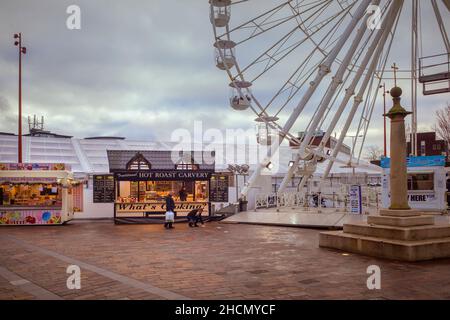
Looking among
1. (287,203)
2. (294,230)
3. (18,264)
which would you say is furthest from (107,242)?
(287,203)

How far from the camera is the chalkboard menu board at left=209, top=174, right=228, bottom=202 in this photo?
23.9 meters

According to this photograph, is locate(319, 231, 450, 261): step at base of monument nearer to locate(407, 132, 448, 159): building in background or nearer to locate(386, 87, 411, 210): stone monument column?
locate(386, 87, 411, 210): stone monument column

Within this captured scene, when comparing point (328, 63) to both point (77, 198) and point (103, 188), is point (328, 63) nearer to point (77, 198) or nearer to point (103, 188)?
point (103, 188)

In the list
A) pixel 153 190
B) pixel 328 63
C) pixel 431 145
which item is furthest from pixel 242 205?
pixel 431 145

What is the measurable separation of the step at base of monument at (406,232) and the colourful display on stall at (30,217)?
16.6 meters

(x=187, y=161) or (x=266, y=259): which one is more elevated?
(x=187, y=161)

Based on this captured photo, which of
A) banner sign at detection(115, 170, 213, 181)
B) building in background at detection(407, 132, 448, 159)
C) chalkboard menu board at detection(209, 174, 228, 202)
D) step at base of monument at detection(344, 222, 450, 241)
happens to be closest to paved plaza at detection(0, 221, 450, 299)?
step at base of monument at detection(344, 222, 450, 241)

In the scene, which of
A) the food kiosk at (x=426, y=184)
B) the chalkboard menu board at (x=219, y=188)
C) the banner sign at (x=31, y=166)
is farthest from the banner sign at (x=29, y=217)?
the food kiosk at (x=426, y=184)

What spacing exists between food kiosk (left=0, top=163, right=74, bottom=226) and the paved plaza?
6910 millimetres

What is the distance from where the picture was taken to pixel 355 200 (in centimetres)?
2048

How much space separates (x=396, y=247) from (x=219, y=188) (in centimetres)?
1513

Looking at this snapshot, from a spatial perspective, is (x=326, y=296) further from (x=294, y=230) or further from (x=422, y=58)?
(x=422, y=58)

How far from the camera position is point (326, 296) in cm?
680
